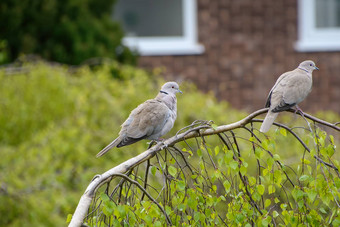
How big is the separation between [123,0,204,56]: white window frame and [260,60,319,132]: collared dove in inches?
311

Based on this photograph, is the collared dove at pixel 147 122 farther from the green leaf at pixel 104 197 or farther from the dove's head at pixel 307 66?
the dove's head at pixel 307 66

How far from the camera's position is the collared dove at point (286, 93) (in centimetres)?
284

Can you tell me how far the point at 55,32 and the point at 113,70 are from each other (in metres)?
1.02

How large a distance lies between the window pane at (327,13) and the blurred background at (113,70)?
2cm

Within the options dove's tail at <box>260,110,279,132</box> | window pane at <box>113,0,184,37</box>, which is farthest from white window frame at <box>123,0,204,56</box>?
dove's tail at <box>260,110,279,132</box>

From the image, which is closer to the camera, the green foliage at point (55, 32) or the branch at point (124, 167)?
the branch at point (124, 167)

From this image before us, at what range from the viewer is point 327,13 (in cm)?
1172

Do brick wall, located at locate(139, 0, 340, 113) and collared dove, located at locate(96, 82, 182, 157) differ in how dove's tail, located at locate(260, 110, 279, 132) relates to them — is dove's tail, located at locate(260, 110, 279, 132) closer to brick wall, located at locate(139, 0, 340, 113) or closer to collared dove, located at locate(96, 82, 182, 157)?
collared dove, located at locate(96, 82, 182, 157)

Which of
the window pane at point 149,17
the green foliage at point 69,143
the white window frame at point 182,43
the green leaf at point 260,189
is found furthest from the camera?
the window pane at point 149,17

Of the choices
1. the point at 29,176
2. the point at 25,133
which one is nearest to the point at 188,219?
the point at 29,176

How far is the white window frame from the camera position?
35.9 ft

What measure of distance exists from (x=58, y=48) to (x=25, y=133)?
2489 millimetres

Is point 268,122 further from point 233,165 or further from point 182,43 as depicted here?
point 182,43

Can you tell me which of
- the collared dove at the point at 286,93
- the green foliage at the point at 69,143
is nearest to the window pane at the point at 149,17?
the green foliage at the point at 69,143
